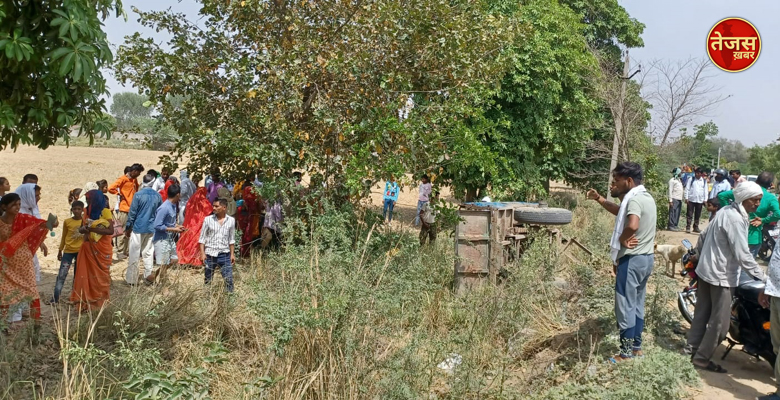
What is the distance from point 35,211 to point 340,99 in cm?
437

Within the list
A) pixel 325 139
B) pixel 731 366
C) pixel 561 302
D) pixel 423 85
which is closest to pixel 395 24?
pixel 423 85

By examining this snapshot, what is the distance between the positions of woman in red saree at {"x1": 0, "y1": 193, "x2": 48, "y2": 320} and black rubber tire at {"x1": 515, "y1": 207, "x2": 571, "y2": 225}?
5.98 metres

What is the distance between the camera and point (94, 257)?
6.47 metres

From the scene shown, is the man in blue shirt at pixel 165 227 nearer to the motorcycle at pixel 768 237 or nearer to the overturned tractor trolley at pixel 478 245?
the overturned tractor trolley at pixel 478 245


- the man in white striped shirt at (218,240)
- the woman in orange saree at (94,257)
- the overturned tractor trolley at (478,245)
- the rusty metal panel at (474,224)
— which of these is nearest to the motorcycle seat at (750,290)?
the overturned tractor trolley at (478,245)

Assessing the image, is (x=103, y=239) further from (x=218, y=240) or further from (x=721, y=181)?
(x=721, y=181)

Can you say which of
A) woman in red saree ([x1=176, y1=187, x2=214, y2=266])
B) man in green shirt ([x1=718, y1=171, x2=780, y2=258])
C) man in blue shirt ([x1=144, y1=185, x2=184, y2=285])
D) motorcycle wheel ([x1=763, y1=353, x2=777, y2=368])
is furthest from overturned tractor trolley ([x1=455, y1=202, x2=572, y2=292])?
woman in red saree ([x1=176, y1=187, x2=214, y2=266])

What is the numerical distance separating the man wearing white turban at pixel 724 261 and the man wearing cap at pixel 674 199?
10.1 meters

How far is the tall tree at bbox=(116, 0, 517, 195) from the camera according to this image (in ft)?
23.8

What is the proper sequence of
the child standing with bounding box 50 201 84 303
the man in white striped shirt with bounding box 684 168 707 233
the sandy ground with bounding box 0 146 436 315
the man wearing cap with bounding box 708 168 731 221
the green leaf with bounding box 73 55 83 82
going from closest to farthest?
the green leaf with bounding box 73 55 83 82
the child standing with bounding box 50 201 84 303
the sandy ground with bounding box 0 146 436 315
the man wearing cap with bounding box 708 168 731 221
the man in white striped shirt with bounding box 684 168 707 233

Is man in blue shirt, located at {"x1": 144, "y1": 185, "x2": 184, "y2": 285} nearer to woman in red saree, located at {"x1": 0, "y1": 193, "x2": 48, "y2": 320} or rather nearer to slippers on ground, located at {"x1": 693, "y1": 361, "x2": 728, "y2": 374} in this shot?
woman in red saree, located at {"x1": 0, "y1": 193, "x2": 48, "y2": 320}

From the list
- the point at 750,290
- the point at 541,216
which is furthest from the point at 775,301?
the point at 541,216

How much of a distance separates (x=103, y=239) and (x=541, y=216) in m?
5.69

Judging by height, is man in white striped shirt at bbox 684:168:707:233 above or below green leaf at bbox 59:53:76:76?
below
